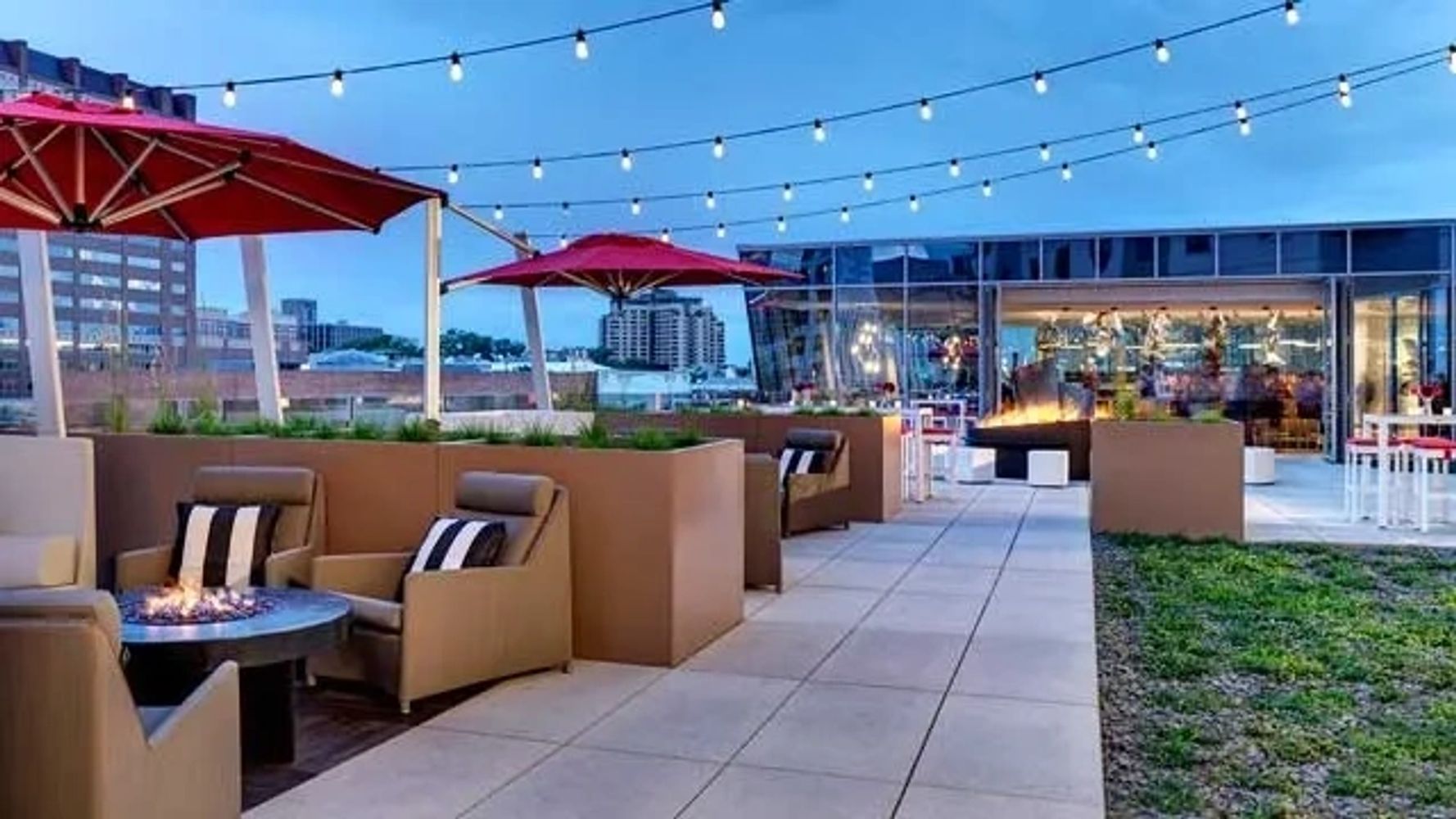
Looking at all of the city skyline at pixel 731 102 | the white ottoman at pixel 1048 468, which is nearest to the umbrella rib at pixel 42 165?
the city skyline at pixel 731 102

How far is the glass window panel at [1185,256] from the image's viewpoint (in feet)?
53.0

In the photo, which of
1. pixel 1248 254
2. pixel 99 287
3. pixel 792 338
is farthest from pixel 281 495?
pixel 1248 254

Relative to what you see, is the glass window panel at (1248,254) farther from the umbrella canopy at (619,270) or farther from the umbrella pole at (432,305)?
the umbrella pole at (432,305)

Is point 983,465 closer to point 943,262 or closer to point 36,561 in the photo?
point 943,262

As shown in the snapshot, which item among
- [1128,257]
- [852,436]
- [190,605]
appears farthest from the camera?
[1128,257]

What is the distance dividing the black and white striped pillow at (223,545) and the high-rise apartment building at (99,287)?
2.55 metres

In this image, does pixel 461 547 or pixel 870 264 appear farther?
pixel 870 264

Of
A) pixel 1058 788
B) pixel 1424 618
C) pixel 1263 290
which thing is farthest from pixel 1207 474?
pixel 1263 290

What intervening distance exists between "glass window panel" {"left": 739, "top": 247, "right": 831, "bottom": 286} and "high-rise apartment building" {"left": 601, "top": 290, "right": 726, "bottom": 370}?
3706 millimetres

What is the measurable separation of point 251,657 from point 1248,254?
15.3 m

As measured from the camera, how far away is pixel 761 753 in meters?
3.85

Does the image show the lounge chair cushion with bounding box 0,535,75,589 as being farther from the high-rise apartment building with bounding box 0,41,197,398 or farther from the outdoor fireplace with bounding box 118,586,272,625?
the high-rise apartment building with bounding box 0,41,197,398

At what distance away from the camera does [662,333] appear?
13.4 metres

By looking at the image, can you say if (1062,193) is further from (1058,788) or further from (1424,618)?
(1058,788)
